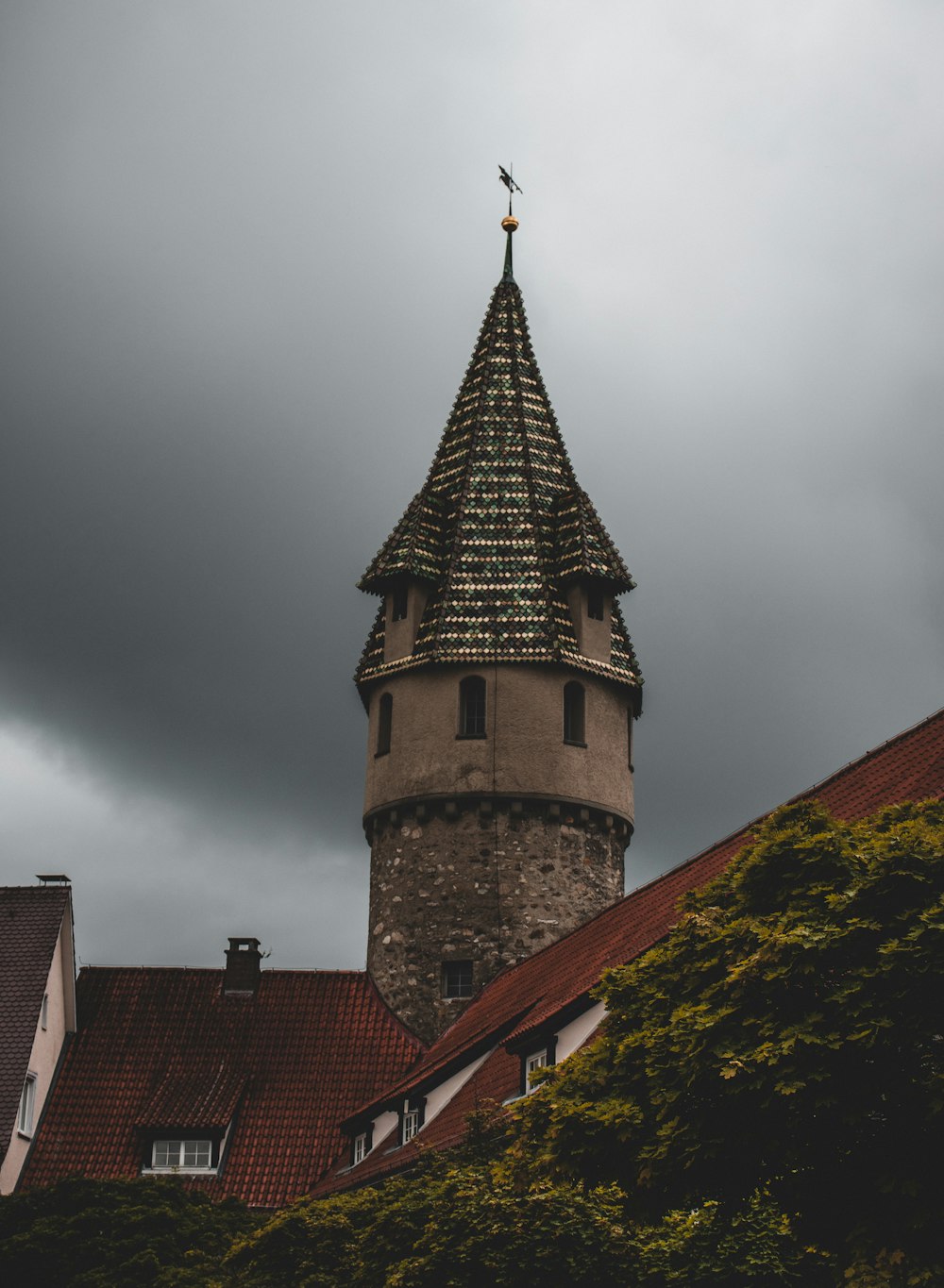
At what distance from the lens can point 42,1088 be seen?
113 feet

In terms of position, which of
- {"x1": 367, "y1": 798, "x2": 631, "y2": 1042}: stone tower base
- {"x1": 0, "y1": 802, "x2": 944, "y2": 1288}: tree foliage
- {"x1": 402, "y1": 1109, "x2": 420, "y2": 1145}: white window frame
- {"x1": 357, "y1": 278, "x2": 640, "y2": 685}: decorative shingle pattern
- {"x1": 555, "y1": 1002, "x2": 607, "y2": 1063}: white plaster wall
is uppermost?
{"x1": 357, "y1": 278, "x2": 640, "y2": 685}: decorative shingle pattern

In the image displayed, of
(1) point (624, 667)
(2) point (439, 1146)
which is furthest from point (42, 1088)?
(1) point (624, 667)

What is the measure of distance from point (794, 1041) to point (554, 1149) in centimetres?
322

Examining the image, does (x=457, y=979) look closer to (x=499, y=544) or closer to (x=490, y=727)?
(x=490, y=727)

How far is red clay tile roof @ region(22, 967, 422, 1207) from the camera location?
110ft

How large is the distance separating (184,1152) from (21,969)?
187 inches

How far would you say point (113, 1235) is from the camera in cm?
2444

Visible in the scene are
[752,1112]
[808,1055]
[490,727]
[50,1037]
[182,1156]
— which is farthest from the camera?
[490,727]

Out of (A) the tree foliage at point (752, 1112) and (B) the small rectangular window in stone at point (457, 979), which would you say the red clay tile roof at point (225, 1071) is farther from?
(A) the tree foliage at point (752, 1112)

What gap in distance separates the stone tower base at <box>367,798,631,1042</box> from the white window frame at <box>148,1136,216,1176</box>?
193 inches

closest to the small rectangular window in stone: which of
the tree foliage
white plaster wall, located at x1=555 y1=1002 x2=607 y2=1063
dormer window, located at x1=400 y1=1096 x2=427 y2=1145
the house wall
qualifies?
dormer window, located at x1=400 y1=1096 x2=427 y2=1145

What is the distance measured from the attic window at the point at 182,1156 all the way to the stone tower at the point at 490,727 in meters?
4.97

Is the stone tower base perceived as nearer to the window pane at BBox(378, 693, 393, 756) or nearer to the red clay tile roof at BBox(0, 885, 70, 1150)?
the window pane at BBox(378, 693, 393, 756)

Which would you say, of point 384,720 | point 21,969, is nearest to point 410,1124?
point 21,969
